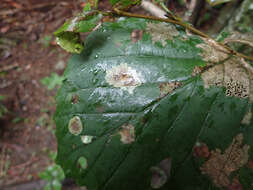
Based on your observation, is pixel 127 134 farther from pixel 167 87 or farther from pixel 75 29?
pixel 75 29

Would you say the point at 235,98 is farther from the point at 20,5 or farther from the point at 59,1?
the point at 20,5

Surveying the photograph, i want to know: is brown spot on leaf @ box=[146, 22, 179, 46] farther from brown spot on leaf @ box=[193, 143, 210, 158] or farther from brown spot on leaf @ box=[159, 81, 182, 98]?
brown spot on leaf @ box=[193, 143, 210, 158]

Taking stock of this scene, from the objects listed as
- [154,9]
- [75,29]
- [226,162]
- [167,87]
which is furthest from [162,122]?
[154,9]

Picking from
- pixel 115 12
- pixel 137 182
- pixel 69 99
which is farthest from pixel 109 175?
pixel 115 12

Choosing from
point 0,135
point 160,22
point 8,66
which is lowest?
point 0,135

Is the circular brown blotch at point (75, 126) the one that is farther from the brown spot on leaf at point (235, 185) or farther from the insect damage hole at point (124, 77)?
the brown spot on leaf at point (235, 185)

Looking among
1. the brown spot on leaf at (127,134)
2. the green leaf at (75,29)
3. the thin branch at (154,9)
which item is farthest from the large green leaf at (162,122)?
the thin branch at (154,9)
